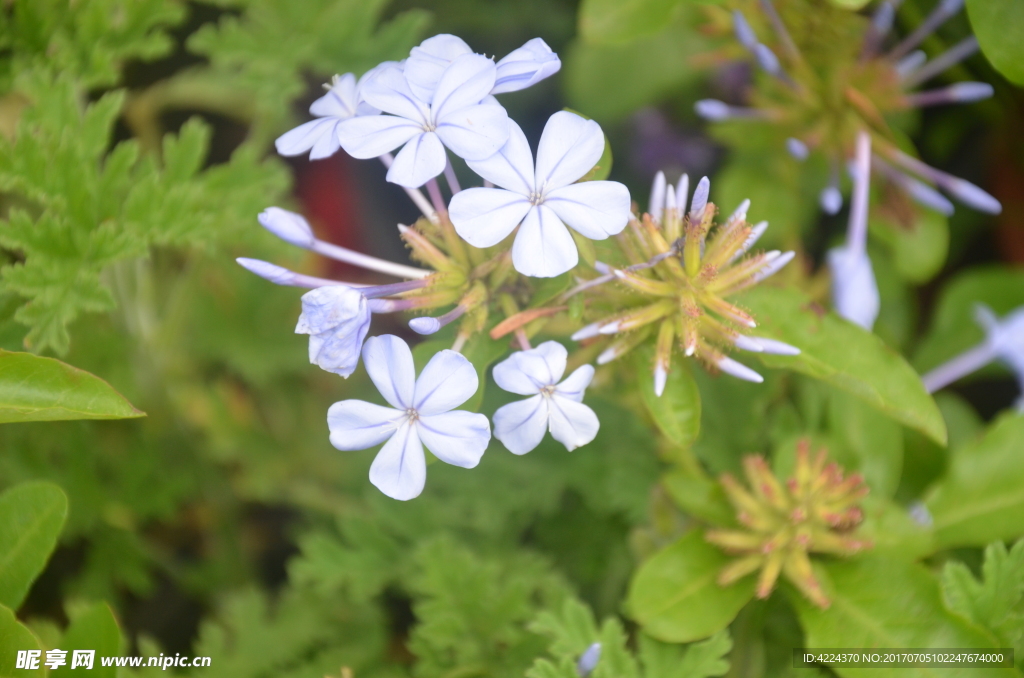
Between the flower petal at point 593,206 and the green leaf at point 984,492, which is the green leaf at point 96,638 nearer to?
the flower petal at point 593,206

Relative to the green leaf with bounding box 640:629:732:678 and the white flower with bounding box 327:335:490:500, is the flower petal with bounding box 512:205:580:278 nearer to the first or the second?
the white flower with bounding box 327:335:490:500

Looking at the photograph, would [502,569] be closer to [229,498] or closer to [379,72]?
[229,498]

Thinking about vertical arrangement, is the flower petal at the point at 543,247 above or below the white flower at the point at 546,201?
below

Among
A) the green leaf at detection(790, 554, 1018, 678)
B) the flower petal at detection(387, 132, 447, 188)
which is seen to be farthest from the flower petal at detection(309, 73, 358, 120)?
the green leaf at detection(790, 554, 1018, 678)

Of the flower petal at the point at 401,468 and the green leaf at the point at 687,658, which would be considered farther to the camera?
the green leaf at the point at 687,658

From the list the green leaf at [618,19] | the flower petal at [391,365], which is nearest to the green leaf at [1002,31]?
the green leaf at [618,19]

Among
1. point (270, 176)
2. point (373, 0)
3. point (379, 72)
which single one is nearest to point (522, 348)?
point (379, 72)
